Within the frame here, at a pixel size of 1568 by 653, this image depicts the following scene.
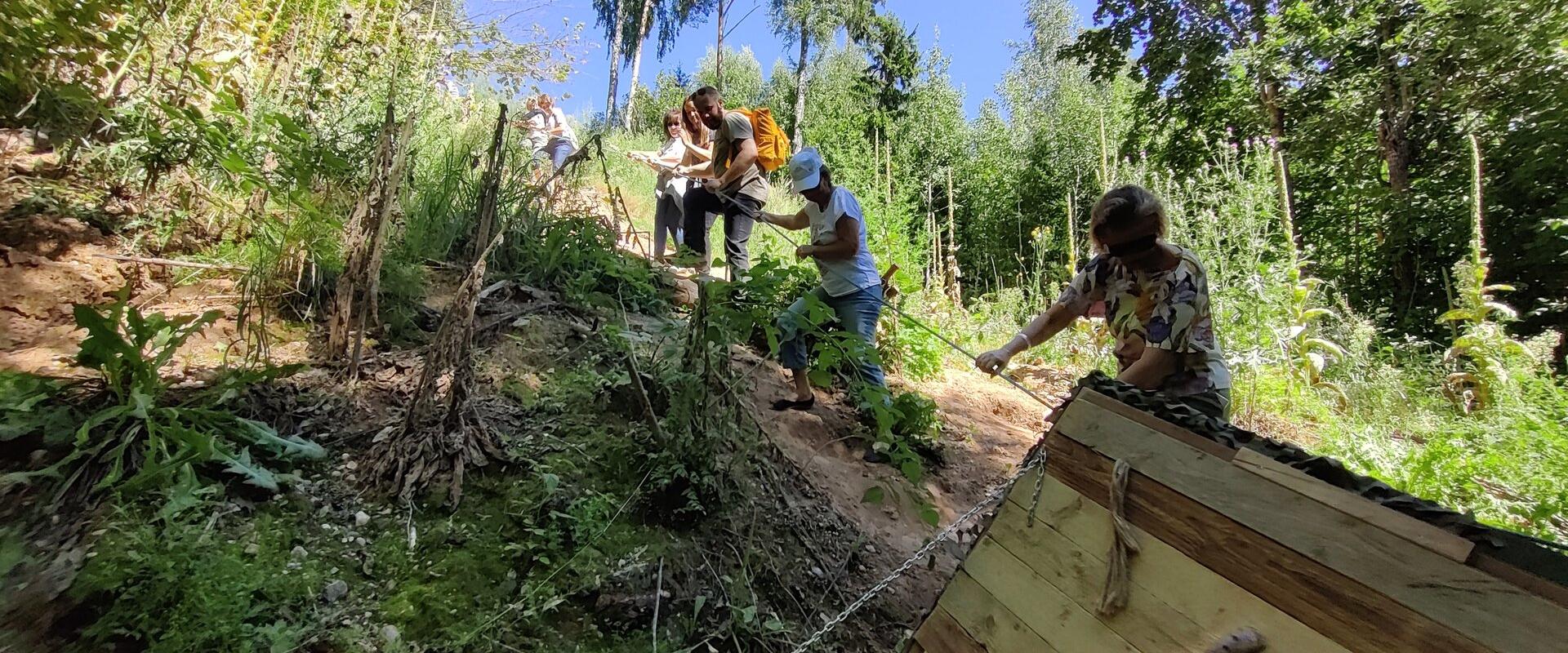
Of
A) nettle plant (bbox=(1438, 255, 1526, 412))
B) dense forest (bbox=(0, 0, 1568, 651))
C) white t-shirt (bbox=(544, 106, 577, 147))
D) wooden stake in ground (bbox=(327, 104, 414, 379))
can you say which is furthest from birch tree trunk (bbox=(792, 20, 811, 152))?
wooden stake in ground (bbox=(327, 104, 414, 379))

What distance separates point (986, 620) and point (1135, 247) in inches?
53.6

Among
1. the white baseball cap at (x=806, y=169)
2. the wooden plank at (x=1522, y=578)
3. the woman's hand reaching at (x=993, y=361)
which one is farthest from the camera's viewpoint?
the white baseball cap at (x=806, y=169)

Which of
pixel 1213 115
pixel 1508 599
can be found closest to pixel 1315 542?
pixel 1508 599

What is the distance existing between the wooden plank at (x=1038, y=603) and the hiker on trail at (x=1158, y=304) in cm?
93

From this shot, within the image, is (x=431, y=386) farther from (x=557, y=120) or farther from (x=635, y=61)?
(x=635, y=61)

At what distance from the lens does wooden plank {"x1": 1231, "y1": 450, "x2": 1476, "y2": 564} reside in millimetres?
918

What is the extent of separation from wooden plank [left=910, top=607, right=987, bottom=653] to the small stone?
1516 mm

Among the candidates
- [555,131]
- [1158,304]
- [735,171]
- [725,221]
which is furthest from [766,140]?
[555,131]

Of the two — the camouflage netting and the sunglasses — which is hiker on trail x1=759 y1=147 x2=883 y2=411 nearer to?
the sunglasses

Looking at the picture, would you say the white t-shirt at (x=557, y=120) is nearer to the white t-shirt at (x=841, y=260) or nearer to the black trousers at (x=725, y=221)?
the black trousers at (x=725, y=221)

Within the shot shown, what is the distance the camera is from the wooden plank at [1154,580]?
1097 mm

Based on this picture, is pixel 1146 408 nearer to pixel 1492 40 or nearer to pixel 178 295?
pixel 178 295

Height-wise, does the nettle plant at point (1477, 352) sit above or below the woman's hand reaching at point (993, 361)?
below

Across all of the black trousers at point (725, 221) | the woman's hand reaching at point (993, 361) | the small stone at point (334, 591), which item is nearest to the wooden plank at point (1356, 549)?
the woman's hand reaching at point (993, 361)
